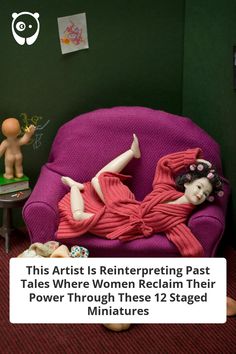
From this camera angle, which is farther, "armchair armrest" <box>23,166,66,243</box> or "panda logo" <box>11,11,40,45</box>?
"panda logo" <box>11,11,40,45</box>

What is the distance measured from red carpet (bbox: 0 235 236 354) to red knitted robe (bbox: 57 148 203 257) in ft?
1.22

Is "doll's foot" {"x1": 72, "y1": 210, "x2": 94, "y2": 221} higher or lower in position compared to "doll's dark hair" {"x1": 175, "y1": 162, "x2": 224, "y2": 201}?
lower

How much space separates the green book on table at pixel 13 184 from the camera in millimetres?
3373

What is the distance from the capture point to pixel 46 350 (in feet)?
8.96

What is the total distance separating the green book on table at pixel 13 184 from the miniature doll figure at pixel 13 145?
0.10ft

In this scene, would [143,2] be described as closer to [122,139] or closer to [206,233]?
[122,139]

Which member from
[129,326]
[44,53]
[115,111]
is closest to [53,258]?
[129,326]

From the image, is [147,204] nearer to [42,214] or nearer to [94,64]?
[42,214]

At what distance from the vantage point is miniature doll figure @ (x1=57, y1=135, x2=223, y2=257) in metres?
2.97

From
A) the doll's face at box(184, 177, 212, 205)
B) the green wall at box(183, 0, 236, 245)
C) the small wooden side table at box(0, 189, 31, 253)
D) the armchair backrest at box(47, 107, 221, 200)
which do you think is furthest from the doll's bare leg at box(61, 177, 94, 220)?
the green wall at box(183, 0, 236, 245)

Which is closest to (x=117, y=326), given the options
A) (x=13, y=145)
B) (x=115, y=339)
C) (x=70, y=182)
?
(x=115, y=339)

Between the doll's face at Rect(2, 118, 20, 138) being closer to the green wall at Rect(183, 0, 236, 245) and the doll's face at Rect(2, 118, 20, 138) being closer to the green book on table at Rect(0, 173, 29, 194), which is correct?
the green book on table at Rect(0, 173, 29, 194)

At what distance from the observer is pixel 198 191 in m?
3.01

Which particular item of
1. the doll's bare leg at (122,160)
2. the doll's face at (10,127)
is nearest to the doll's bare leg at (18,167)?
the doll's face at (10,127)
